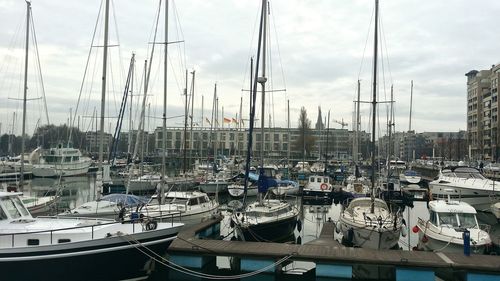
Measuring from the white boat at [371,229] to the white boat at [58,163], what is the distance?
187ft

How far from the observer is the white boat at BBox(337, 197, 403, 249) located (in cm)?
1914

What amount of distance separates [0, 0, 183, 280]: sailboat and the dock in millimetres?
1511

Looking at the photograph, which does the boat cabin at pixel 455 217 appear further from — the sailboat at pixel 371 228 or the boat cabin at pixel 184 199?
the boat cabin at pixel 184 199

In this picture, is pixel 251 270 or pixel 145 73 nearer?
pixel 251 270

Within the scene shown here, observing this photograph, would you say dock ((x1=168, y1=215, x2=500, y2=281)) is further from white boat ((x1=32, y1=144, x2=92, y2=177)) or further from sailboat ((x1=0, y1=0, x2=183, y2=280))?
white boat ((x1=32, y1=144, x2=92, y2=177))

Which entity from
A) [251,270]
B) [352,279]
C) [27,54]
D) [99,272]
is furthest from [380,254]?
[27,54]

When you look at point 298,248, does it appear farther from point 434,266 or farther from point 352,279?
point 434,266

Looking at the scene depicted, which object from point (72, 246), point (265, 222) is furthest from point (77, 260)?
point (265, 222)

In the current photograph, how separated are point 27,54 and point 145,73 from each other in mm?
10240

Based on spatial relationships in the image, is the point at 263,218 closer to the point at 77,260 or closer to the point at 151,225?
the point at 151,225

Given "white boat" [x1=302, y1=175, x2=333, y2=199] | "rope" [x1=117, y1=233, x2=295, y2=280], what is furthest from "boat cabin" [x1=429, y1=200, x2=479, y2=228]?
"white boat" [x1=302, y1=175, x2=333, y2=199]

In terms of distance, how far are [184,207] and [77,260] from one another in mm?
11710

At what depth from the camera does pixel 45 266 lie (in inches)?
542

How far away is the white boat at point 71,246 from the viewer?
1370 centimetres
